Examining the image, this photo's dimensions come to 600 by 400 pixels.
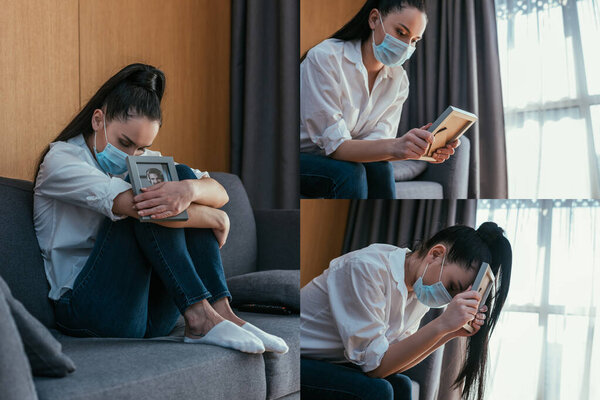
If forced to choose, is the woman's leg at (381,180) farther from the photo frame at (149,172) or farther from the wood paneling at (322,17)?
the photo frame at (149,172)

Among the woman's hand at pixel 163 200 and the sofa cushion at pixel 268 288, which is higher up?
the woman's hand at pixel 163 200

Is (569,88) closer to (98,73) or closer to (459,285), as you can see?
(459,285)

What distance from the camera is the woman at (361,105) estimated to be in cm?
102

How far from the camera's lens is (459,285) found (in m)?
1.01

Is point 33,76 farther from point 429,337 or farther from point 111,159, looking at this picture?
point 429,337

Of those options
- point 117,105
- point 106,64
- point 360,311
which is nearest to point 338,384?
point 360,311

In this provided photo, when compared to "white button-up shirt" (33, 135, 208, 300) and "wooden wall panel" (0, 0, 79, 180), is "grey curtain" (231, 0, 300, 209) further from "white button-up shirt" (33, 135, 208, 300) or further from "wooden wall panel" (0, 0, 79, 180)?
"white button-up shirt" (33, 135, 208, 300)

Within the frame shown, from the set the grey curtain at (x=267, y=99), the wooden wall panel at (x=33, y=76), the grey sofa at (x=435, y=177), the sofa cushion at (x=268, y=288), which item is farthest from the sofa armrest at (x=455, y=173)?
the grey curtain at (x=267, y=99)

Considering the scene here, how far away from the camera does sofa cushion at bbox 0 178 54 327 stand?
1412 mm

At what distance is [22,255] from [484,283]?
1.05 meters

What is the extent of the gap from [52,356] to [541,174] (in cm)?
84

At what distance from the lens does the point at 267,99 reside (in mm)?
2684

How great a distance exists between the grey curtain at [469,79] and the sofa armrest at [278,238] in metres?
1.12

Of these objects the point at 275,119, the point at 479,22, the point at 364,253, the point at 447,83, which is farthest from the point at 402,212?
the point at 275,119
